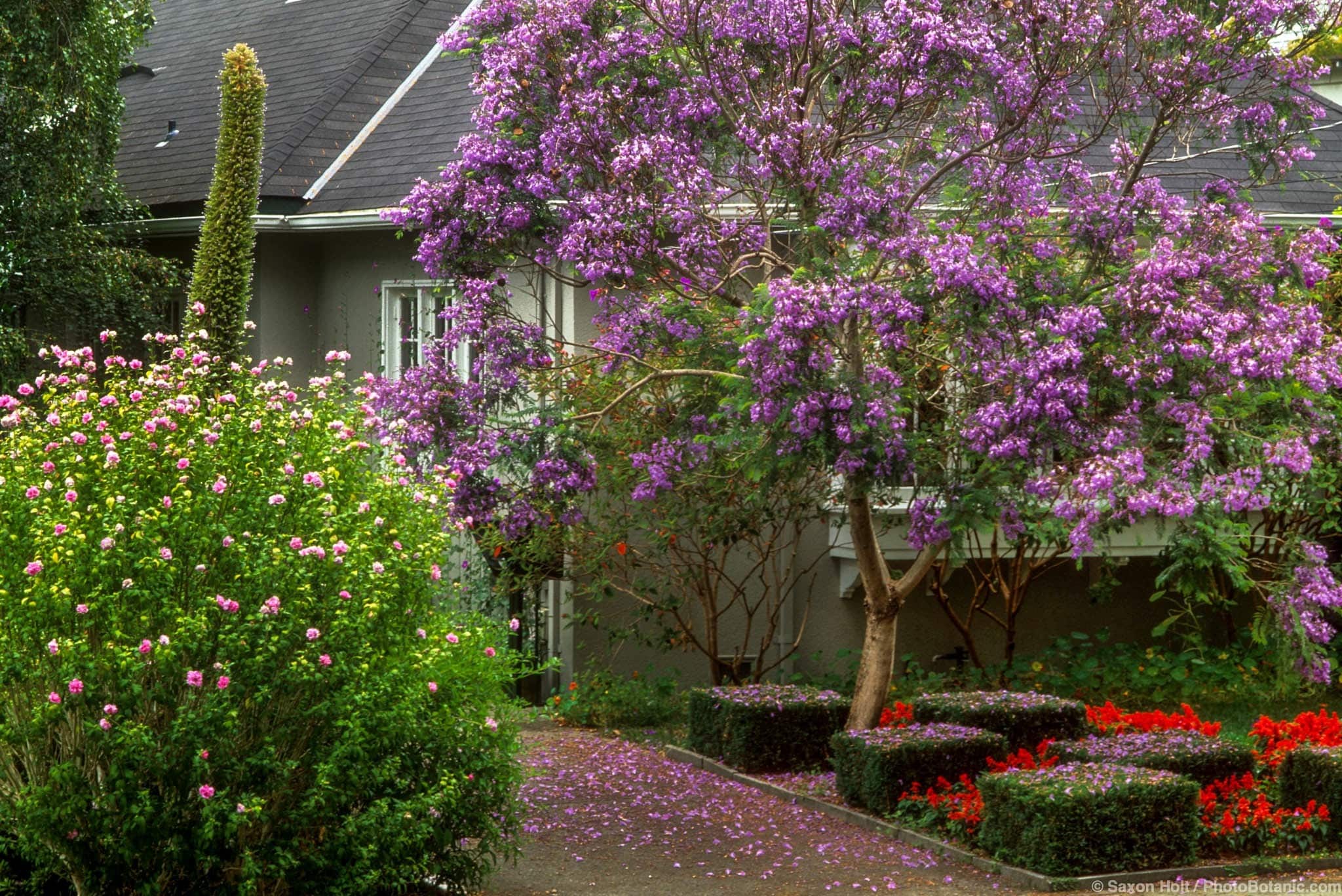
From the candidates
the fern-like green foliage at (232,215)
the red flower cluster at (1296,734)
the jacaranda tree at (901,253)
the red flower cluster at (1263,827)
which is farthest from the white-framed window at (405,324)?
the red flower cluster at (1263,827)

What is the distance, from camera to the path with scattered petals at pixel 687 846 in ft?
26.1

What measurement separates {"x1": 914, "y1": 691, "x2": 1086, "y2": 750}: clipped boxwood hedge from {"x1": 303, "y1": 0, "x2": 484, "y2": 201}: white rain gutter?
8537 millimetres

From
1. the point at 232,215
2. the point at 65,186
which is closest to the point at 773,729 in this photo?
the point at 232,215

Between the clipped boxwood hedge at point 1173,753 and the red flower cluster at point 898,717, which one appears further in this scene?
the red flower cluster at point 898,717

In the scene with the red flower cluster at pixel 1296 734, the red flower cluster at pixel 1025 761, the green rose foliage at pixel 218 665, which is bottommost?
the red flower cluster at pixel 1025 761

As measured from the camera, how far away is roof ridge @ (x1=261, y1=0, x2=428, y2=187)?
1611cm

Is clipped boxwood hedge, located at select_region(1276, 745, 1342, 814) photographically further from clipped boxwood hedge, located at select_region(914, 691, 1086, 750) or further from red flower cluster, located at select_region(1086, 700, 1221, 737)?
clipped boxwood hedge, located at select_region(914, 691, 1086, 750)

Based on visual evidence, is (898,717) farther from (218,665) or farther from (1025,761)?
(218,665)

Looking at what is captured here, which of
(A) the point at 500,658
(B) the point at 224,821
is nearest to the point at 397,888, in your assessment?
(B) the point at 224,821

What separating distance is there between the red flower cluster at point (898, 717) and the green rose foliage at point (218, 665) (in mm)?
4176

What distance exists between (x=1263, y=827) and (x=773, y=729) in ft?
11.6

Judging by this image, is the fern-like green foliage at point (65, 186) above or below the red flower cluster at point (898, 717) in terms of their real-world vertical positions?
above

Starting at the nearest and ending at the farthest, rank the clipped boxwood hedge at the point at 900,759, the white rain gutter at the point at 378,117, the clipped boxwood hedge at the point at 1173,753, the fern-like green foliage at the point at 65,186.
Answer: the clipped boxwood hedge at the point at 1173,753
the clipped boxwood hedge at the point at 900,759
the fern-like green foliage at the point at 65,186
the white rain gutter at the point at 378,117

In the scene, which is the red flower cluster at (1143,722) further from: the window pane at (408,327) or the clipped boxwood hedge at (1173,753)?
the window pane at (408,327)
